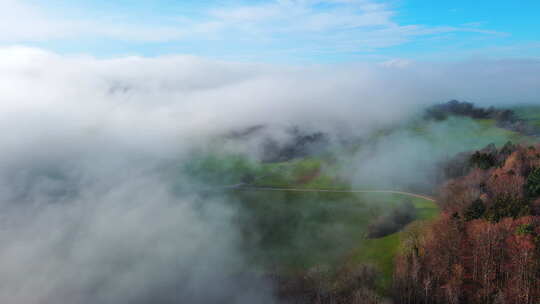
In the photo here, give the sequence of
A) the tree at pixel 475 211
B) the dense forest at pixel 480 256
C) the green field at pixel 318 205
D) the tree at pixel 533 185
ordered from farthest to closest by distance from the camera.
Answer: the green field at pixel 318 205 < the tree at pixel 533 185 < the tree at pixel 475 211 < the dense forest at pixel 480 256

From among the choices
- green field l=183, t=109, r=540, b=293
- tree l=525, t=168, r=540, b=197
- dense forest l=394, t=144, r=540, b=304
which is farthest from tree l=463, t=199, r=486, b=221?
green field l=183, t=109, r=540, b=293

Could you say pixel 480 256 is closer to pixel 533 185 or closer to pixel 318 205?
pixel 533 185

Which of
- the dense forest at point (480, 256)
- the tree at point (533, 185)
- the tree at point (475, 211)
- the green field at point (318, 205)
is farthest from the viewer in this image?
the green field at point (318, 205)

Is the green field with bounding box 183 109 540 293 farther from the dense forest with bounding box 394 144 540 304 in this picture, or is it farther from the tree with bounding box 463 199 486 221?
the tree with bounding box 463 199 486 221

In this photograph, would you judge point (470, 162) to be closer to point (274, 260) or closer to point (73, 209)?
point (274, 260)

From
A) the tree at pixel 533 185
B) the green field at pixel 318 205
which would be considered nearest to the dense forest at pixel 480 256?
the tree at pixel 533 185

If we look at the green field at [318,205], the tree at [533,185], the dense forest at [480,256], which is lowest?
the green field at [318,205]

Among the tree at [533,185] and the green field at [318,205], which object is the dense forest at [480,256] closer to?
the tree at [533,185]

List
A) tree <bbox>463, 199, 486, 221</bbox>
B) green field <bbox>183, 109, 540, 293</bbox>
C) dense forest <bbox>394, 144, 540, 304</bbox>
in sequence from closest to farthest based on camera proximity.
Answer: dense forest <bbox>394, 144, 540, 304</bbox>
tree <bbox>463, 199, 486, 221</bbox>
green field <bbox>183, 109, 540, 293</bbox>

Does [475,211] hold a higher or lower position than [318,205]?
higher

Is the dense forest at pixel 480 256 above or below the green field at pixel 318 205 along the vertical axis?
above

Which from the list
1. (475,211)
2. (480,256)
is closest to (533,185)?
(475,211)
